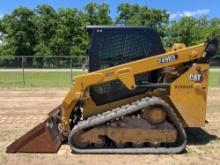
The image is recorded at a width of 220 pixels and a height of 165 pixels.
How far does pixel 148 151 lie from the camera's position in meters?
8.37

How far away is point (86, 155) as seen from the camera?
8328mm

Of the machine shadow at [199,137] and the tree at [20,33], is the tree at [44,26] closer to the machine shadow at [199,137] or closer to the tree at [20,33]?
the tree at [20,33]

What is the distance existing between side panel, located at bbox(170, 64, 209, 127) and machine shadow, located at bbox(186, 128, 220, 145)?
0.79m

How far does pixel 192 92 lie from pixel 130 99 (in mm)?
1168

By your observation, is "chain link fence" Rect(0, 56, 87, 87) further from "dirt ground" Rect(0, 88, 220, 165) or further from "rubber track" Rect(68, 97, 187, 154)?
"rubber track" Rect(68, 97, 187, 154)

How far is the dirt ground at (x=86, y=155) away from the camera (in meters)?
7.96

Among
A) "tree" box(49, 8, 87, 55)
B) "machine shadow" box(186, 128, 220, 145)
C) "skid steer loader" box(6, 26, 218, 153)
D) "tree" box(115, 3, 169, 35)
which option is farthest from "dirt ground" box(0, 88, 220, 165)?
"tree" box(115, 3, 169, 35)

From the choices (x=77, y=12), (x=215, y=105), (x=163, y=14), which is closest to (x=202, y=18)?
(x=163, y=14)

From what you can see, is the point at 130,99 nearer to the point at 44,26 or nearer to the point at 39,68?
the point at 39,68

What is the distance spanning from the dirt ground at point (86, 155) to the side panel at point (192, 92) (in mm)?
692

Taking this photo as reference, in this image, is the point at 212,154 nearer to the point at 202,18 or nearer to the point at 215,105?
the point at 215,105

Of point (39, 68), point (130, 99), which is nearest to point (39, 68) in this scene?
point (39, 68)

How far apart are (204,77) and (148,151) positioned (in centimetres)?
172

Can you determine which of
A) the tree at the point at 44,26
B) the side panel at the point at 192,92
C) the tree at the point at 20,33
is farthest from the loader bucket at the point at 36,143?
the tree at the point at 20,33
